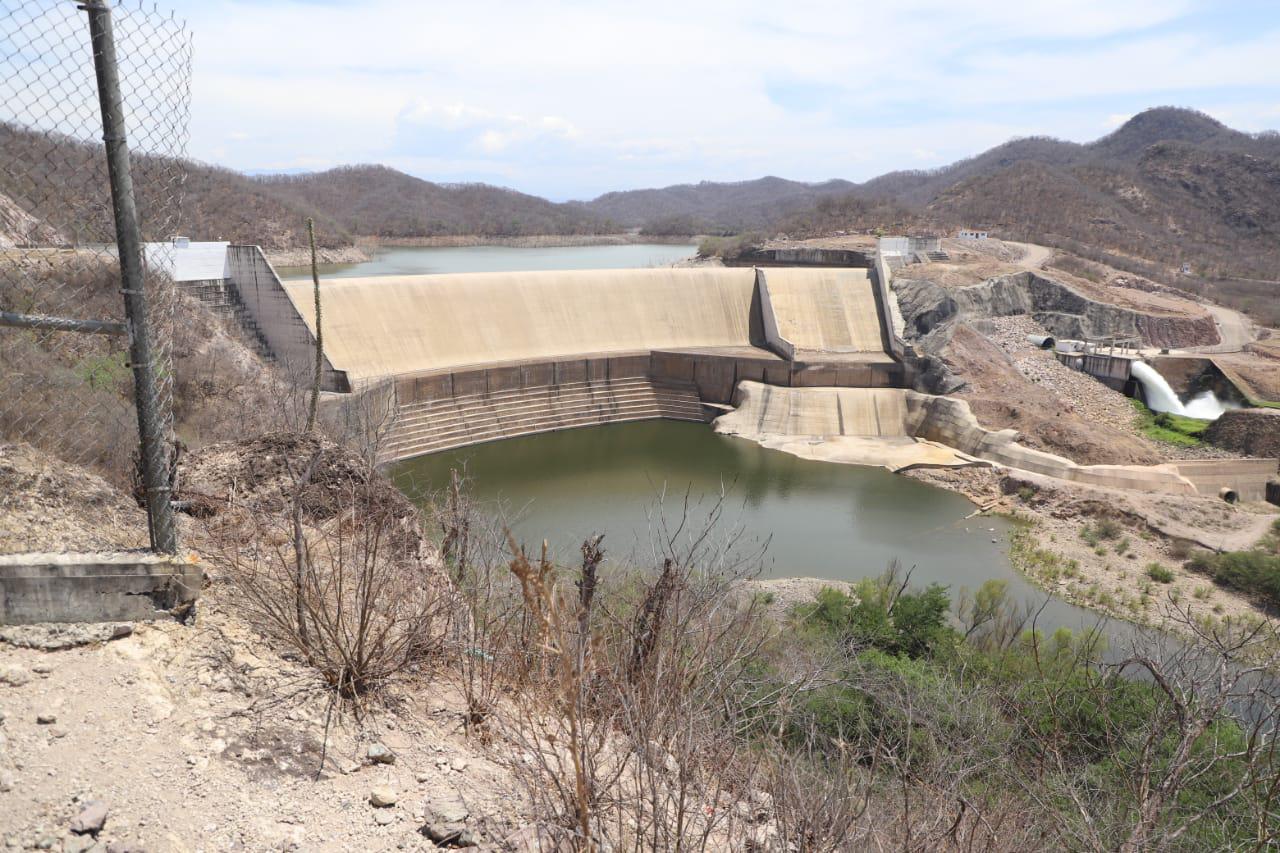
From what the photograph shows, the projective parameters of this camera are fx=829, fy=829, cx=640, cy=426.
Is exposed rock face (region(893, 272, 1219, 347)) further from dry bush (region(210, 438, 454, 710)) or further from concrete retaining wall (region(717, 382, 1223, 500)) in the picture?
dry bush (region(210, 438, 454, 710))

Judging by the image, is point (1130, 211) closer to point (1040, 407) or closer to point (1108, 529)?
point (1040, 407)

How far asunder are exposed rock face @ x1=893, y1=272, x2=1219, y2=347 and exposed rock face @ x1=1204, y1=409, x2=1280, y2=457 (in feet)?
20.5

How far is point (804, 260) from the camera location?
30953 mm

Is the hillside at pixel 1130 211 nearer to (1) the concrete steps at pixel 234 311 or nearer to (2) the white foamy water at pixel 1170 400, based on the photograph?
(2) the white foamy water at pixel 1170 400

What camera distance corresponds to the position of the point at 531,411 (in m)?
19.8

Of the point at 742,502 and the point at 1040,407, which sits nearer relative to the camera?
the point at 742,502

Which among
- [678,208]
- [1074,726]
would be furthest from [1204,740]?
[678,208]

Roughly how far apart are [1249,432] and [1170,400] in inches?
117

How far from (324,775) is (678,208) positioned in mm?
137811

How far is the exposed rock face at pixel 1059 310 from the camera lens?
2405 centimetres

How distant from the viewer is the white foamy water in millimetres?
21281

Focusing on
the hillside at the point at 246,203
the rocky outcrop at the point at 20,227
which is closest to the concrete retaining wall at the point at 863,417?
the hillside at the point at 246,203

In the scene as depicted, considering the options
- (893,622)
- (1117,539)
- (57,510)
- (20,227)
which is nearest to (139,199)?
(57,510)

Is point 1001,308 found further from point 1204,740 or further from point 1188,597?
point 1204,740
